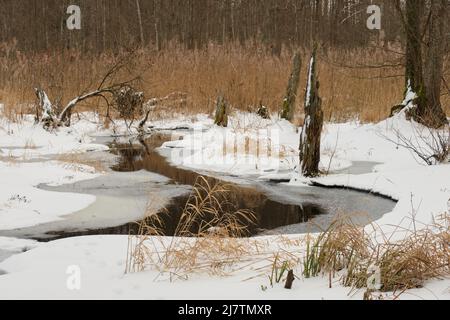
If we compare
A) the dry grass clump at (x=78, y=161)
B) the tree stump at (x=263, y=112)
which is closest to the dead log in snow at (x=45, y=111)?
the dry grass clump at (x=78, y=161)

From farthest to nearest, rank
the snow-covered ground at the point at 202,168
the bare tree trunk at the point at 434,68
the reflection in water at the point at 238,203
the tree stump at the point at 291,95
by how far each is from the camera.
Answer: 1. the tree stump at the point at 291,95
2. the bare tree trunk at the point at 434,68
3. the reflection in water at the point at 238,203
4. the snow-covered ground at the point at 202,168

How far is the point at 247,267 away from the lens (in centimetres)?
353

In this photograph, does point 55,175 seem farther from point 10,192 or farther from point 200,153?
point 200,153

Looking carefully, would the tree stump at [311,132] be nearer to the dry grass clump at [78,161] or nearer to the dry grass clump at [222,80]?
the dry grass clump at [78,161]

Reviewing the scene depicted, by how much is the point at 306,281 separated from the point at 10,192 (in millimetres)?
3500

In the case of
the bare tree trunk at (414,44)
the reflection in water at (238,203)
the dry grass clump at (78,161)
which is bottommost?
the reflection in water at (238,203)

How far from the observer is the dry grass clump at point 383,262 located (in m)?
3.00

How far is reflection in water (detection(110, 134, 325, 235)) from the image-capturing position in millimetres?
5121

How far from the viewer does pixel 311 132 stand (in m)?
6.95

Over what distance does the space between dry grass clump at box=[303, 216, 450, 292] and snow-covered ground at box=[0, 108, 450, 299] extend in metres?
0.08

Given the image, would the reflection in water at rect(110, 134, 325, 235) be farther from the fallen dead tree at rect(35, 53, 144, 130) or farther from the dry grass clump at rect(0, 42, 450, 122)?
the dry grass clump at rect(0, 42, 450, 122)

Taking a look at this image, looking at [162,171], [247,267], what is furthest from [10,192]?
[247,267]

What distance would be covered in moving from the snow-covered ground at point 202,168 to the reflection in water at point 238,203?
17.7 inches

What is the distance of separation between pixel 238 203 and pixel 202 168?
211 centimetres
